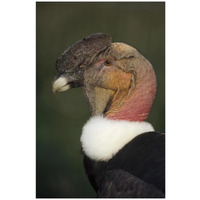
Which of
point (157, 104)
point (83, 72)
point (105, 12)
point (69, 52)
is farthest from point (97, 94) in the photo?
point (105, 12)

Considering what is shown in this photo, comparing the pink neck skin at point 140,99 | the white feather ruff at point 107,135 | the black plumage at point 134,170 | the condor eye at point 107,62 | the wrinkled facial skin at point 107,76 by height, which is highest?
the condor eye at point 107,62

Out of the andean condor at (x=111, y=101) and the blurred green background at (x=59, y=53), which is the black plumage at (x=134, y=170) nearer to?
the andean condor at (x=111, y=101)

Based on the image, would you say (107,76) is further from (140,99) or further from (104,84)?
(140,99)

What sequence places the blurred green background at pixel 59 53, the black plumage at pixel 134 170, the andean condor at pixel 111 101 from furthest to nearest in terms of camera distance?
1. the blurred green background at pixel 59 53
2. the andean condor at pixel 111 101
3. the black plumage at pixel 134 170

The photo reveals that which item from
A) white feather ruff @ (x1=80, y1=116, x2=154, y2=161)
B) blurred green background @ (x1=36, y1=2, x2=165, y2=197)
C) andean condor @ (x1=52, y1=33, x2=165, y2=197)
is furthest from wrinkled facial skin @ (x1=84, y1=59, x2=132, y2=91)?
blurred green background @ (x1=36, y1=2, x2=165, y2=197)

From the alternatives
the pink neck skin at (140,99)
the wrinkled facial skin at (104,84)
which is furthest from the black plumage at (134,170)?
the wrinkled facial skin at (104,84)

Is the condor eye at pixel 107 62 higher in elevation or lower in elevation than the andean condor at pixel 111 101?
higher

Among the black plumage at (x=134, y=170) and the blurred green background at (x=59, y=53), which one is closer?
the black plumage at (x=134, y=170)
